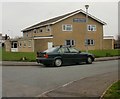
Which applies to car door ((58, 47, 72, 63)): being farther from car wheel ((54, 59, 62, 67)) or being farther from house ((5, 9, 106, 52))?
house ((5, 9, 106, 52))

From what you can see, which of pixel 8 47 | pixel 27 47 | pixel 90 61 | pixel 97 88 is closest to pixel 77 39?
pixel 27 47

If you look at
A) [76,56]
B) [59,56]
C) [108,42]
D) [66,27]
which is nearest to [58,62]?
[59,56]

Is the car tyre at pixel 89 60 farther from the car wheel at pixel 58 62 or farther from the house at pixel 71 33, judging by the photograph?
the house at pixel 71 33

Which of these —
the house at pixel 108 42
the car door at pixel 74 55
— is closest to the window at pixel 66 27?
the house at pixel 108 42

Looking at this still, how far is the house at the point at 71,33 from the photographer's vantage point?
4586 centimetres

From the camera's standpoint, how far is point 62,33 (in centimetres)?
4612

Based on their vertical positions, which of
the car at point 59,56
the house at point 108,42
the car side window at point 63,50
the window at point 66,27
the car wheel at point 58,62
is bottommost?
the car wheel at point 58,62

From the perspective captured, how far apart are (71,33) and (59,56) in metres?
26.1

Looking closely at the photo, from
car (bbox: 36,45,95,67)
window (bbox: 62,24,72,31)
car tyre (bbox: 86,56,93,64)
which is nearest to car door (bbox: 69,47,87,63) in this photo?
car (bbox: 36,45,95,67)

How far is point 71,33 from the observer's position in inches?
1844

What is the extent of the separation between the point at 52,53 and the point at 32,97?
12.1m

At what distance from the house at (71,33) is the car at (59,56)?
22.7 metres

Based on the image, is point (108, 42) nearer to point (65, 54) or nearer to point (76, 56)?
point (76, 56)

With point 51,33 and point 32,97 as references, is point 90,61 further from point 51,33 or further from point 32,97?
point 51,33
